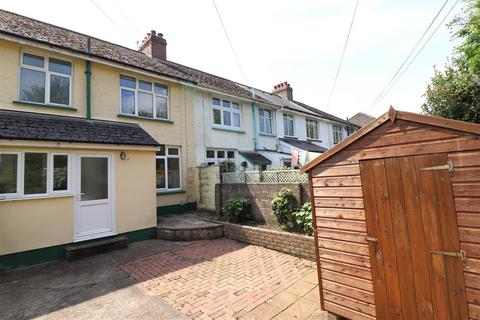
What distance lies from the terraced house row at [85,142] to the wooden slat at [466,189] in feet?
26.5

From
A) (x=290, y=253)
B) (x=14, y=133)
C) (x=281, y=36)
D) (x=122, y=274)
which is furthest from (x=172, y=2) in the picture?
(x=290, y=253)

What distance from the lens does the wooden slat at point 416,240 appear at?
3.08 m

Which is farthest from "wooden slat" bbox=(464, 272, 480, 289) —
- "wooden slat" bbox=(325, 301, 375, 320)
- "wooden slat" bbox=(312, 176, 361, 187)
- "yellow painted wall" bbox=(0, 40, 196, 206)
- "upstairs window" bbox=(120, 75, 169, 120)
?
"upstairs window" bbox=(120, 75, 169, 120)

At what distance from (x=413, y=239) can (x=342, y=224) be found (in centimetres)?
91

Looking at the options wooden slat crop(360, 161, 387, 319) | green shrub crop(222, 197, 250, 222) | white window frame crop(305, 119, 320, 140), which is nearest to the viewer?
wooden slat crop(360, 161, 387, 319)

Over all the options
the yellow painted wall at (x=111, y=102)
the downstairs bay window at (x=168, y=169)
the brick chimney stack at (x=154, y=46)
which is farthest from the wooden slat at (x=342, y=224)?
the brick chimney stack at (x=154, y=46)

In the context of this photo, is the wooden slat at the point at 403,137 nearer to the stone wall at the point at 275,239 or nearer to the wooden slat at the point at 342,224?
the wooden slat at the point at 342,224

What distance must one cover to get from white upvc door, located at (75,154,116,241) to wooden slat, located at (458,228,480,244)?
870cm

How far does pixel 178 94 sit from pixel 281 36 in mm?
5909

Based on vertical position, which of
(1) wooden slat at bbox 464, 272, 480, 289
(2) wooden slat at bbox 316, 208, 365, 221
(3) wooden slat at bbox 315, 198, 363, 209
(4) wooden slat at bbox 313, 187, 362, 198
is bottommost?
(1) wooden slat at bbox 464, 272, 480, 289

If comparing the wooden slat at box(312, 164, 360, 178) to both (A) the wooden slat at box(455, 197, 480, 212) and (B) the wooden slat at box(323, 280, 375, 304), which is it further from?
(B) the wooden slat at box(323, 280, 375, 304)

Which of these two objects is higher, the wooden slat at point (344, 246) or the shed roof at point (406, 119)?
the shed roof at point (406, 119)

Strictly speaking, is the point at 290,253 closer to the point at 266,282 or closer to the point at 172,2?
the point at 266,282

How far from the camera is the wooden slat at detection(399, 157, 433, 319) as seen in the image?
308cm
